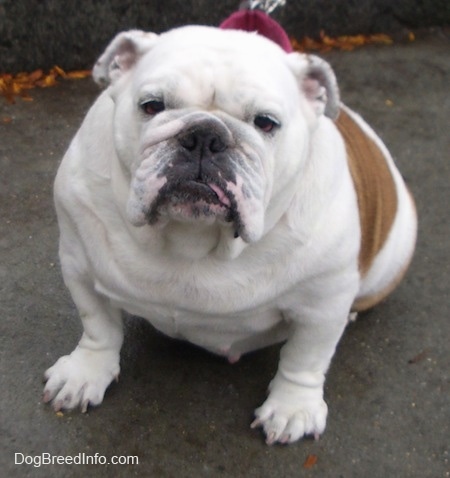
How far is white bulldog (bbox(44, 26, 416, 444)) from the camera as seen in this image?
2029mm

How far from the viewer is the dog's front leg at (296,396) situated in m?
2.60

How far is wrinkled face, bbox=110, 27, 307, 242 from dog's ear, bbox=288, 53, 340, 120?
0.41 feet

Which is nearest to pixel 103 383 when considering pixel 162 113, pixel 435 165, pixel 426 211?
pixel 162 113

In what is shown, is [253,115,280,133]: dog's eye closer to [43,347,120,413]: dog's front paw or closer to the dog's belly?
the dog's belly

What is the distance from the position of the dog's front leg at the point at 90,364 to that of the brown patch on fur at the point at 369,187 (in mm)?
746

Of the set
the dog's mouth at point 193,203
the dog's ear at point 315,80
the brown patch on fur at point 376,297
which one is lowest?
the brown patch on fur at point 376,297

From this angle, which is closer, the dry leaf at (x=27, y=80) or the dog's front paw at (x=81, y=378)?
the dog's front paw at (x=81, y=378)

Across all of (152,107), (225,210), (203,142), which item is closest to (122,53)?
(152,107)

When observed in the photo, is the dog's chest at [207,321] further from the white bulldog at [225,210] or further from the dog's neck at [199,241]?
the dog's neck at [199,241]

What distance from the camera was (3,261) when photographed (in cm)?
321

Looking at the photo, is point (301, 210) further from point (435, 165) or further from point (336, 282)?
point (435, 165)

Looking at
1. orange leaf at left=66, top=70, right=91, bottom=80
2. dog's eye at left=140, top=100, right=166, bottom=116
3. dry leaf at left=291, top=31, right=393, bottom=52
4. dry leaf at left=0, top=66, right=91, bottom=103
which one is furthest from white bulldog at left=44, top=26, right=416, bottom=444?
dry leaf at left=291, top=31, right=393, bottom=52

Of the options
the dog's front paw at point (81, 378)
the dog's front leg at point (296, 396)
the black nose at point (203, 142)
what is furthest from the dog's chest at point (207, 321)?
the black nose at point (203, 142)

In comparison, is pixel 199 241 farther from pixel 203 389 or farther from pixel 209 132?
pixel 203 389
